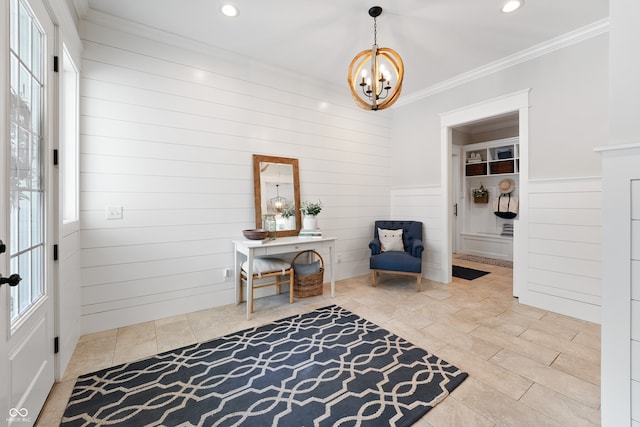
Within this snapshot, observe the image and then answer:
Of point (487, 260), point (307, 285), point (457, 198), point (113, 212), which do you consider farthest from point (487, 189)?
point (113, 212)

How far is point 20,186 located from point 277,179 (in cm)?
222

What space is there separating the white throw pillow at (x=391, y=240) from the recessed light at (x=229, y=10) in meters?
3.10

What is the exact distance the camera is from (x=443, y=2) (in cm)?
224

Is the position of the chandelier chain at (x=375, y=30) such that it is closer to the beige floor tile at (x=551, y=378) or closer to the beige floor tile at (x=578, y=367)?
the beige floor tile at (x=551, y=378)

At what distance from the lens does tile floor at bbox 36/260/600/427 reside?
152cm

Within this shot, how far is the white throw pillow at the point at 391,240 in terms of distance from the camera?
393cm

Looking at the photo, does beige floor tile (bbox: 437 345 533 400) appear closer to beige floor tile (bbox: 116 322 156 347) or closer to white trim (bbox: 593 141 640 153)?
white trim (bbox: 593 141 640 153)

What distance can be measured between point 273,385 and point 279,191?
2138mm

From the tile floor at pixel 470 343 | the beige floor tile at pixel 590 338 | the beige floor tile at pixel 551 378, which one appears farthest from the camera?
the beige floor tile at pixel 590 338

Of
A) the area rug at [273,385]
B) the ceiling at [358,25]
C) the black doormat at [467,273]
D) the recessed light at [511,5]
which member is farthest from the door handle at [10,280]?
the black doormat at [467,273]

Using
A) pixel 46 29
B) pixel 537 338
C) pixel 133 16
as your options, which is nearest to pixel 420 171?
pixel 537 338

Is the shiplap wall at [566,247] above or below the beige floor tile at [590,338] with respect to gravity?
above

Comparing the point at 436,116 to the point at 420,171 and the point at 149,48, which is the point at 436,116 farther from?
the point at 149,48

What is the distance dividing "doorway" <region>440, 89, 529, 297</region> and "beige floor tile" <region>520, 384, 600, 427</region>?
1776mm
